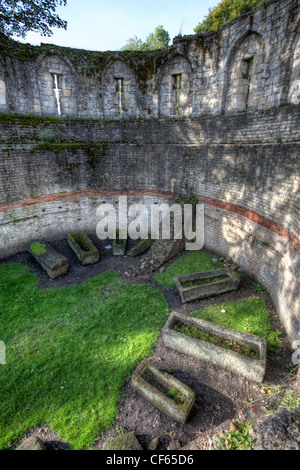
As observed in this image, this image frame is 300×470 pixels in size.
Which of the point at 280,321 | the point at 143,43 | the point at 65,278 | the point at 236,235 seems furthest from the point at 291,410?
the point at 143,43

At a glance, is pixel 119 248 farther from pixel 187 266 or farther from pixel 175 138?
pixel 175 138

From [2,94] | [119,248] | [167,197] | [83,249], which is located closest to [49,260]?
[83,249]

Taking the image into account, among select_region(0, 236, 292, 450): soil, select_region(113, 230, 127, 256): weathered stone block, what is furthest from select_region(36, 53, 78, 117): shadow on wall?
select_region(0, 236, 292, 450): soil

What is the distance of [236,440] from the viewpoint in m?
2.59

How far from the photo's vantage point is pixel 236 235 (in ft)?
24.0

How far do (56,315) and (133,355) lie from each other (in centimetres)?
242

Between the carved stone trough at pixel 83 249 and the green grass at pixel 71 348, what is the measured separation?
3.07 feet

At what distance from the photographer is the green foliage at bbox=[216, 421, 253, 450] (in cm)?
254

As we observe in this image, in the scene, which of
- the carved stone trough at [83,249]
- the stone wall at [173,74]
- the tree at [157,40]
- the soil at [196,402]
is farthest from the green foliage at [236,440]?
the tree at [157,40]

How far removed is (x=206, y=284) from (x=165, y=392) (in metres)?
2.84

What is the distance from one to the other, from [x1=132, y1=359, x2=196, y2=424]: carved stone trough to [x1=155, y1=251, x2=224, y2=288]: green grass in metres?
2.94

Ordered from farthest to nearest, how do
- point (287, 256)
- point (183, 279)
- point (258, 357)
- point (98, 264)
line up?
point (98, 264), point (183, 279), point (287, 256), point (258, 357)

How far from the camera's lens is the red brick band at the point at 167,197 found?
5.33 metres

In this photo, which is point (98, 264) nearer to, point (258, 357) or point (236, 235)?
point (236, 235)
